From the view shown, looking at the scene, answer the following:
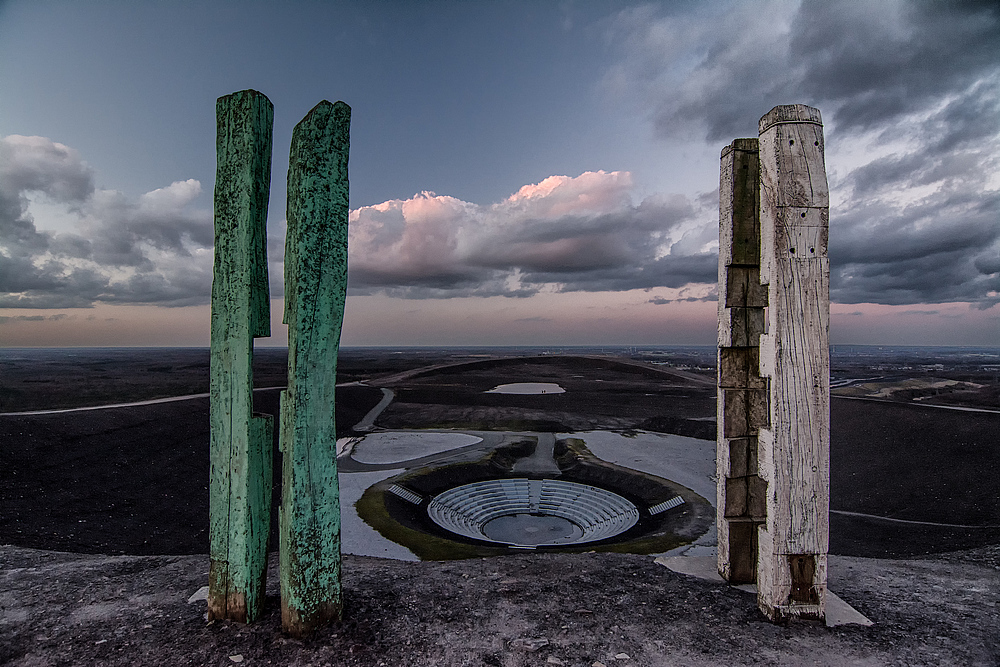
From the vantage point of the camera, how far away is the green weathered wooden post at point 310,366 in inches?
155

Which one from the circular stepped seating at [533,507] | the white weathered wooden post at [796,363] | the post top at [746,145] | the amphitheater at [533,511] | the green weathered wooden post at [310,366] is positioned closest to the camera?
the green weathered wooden post at [310,366]

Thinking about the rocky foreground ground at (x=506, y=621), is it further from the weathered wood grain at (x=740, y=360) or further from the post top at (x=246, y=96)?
the post top at (x=246, y=96)

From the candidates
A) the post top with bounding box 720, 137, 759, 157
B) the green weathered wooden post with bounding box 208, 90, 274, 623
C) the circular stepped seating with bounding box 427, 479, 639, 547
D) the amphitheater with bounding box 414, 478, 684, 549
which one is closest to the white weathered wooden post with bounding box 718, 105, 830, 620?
the post top with bounding box 720, 137, 759, 157

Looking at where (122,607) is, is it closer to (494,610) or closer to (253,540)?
(253,540)

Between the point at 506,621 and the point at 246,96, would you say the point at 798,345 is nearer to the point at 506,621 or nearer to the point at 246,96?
the point at 506,621

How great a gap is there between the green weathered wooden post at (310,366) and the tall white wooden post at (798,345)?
12.4ft

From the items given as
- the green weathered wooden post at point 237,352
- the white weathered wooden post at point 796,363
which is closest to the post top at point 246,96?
the green weathered wooden post at point 237,352

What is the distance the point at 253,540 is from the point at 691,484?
835 inches

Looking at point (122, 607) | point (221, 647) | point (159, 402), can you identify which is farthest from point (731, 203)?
point (159, 402)

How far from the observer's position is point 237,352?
4145mm

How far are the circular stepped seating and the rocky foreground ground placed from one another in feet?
43.1

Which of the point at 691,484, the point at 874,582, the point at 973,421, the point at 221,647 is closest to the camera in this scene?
the point at 221,647

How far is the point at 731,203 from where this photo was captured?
16.4 ft

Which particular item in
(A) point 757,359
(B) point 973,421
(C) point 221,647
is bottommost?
(B) point 973,421
